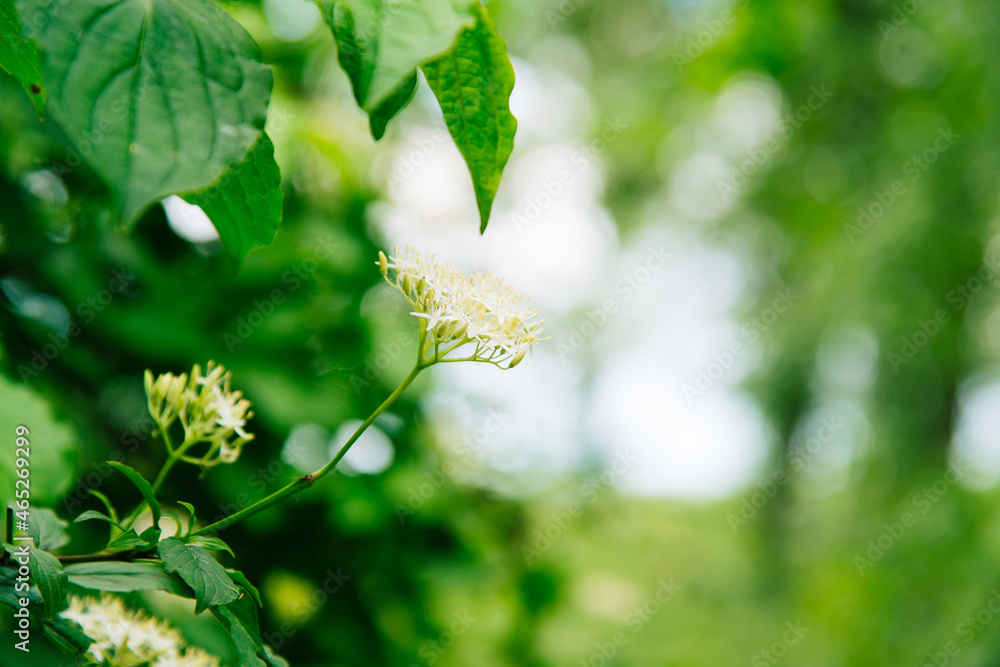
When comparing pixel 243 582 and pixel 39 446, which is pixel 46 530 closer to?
pixel 243 582

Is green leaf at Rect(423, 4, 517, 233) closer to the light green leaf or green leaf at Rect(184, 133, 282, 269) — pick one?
green leaf at Rect(184, 133, 282, 269)

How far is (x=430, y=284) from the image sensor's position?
22.8 inches

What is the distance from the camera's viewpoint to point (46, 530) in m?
0.53

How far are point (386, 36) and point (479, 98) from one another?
0.09 m

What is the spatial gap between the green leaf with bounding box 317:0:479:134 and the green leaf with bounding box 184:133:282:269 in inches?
3.8

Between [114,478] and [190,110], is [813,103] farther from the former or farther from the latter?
[190,110]

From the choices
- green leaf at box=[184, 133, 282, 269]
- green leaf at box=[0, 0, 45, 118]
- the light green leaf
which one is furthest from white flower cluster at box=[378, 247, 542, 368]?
the light green leaf

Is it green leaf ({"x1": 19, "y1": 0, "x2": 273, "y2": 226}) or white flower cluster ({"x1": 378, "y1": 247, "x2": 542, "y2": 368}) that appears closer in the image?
green leaf ({"x1": 19, "y1": 0, "x2": 273, "y2": 226})

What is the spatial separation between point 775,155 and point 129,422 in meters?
4.82

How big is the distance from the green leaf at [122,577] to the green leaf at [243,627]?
0.03m

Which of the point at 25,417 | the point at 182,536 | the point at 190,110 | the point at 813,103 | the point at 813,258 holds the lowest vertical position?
the point at 813,258

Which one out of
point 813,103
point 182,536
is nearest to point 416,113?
point 182,536

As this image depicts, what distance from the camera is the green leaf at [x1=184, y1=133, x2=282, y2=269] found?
1.36 ft

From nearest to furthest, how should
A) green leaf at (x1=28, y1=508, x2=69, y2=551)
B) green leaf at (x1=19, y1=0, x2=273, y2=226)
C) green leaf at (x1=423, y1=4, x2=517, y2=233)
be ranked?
green leaf at (x1=19, y1=0, x2=273, y2=226) < green leaf at (x1=423, y1=4, x2=517, y2=233) < green leaf at (x1=28, y1=508, x2=69, y2=551)
